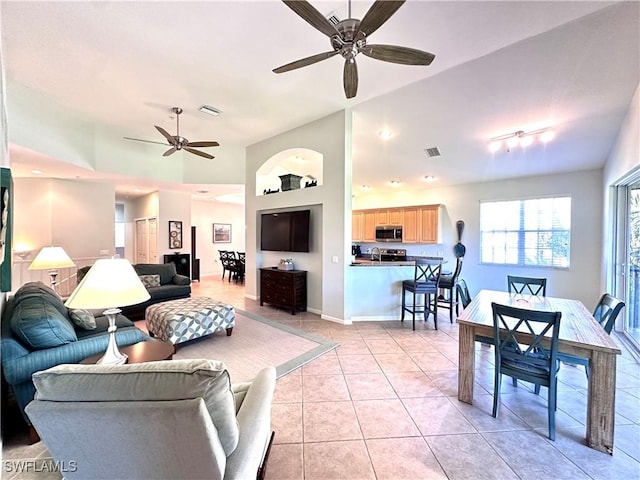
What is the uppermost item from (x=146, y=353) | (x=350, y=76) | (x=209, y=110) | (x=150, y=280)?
(x=209, y=110)

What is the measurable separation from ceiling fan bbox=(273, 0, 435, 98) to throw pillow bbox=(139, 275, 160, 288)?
4523 millimetres

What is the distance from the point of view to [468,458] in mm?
1841

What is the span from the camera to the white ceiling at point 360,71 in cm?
262

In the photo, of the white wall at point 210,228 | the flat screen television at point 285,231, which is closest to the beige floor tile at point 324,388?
the flat screen television at point 285,231

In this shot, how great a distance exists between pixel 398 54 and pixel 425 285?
3294 millimetres

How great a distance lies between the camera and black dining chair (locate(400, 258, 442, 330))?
4.43 meters

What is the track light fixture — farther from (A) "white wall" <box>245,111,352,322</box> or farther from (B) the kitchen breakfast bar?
→ (A) "white wall" <box>245,111,352,322</box>

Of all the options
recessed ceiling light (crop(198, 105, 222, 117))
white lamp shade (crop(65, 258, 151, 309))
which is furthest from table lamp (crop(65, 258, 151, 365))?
recessed ceiling light (crop(198, 105, 222, 117))

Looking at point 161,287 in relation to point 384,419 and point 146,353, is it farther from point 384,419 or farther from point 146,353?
point 384,419

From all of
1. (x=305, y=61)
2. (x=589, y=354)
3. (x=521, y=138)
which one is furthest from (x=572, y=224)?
(x=305, y=61)

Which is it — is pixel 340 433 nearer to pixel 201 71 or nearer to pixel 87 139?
pixel 201 71

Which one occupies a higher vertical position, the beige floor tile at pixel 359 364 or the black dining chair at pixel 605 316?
the black dining chair at pixel 605 316

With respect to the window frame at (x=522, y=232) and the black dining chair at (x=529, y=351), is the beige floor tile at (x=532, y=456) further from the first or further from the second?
the window frame at (x=522, y=232)

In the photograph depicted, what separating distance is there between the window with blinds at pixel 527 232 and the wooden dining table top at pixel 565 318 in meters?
3.70
